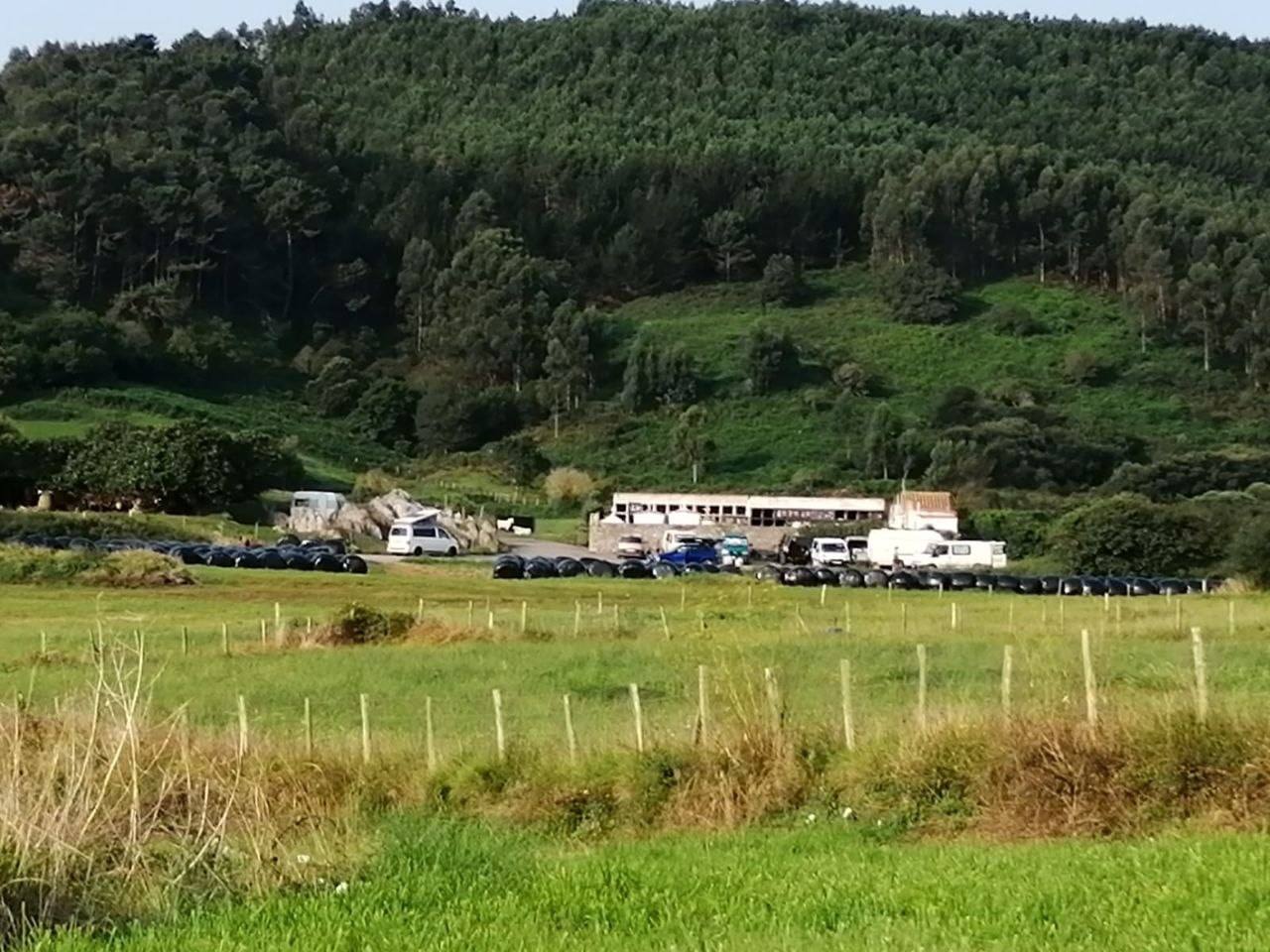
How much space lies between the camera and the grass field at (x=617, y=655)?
698 inches

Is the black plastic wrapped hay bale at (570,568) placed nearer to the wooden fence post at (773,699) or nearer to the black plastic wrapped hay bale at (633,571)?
the black plastic wrapped hay bale at (633,571)

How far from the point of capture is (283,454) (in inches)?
3575

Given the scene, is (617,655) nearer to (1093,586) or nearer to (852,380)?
(1093,586)

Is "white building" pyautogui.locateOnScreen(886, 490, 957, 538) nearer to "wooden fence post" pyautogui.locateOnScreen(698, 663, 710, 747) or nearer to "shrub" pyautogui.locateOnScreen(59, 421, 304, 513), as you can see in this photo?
"shrub" pyautogui.locateOnScreen(59, 421, 304, 513)

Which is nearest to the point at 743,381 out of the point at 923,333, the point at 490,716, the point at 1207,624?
the point at 923,333

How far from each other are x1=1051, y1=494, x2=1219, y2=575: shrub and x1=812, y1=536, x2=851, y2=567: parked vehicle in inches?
370

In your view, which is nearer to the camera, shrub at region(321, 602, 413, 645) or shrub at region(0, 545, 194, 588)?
shrub at region(321, 602, 413, 645)

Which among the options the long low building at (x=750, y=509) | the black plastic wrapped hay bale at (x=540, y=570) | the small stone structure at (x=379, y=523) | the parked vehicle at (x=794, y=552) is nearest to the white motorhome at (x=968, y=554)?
the parked vehicle at (x=794, y=552)

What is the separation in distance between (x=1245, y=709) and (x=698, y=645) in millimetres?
5278

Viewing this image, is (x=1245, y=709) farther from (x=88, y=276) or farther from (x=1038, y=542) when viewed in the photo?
(x=88, y=276)

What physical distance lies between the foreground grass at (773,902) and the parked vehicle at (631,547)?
63.4m

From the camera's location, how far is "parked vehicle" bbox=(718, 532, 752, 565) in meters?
71.9

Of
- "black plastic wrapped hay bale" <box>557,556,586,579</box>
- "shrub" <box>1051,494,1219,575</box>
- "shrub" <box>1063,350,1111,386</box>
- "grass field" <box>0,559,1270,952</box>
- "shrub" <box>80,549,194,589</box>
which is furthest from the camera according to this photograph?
"shrub" <box>1063,350,1111,386</box>

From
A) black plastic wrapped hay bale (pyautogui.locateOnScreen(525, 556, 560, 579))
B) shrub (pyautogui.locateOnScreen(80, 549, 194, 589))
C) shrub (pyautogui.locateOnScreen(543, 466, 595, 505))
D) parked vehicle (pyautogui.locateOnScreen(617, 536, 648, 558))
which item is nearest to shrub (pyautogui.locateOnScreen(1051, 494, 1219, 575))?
parked vehicle (pyautogui.locateOnScreen(617, 536, 648, 558))
